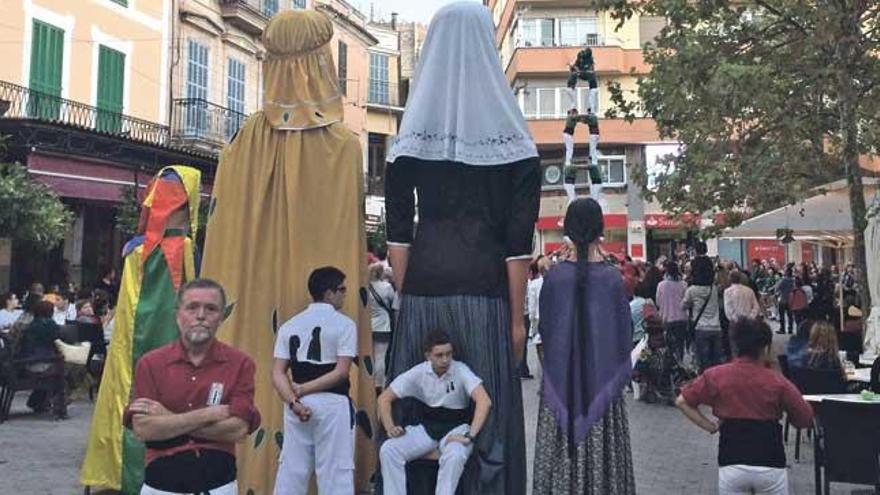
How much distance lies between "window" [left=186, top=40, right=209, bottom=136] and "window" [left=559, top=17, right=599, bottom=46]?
638 inches

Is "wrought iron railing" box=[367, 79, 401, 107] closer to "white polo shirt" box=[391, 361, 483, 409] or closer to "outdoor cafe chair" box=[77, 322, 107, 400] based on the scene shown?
"outdoor cafe chair" box=[77, 322, 107, 400]

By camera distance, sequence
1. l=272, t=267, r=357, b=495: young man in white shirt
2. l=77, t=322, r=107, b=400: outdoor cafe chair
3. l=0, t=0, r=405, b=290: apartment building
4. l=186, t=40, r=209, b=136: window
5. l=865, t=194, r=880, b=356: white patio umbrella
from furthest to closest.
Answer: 1. l=186, t=40, r=209, b=136: window
2. l=0, t=0, r=405, b=290: apartment building
3. l=77, t=322, r=107, b=400: outdoor cafe chair
4. l=865, t=194, r=880, b=356: white patio umbrella
5. l=272, t=267, r=357, b=495: young man in white shirt

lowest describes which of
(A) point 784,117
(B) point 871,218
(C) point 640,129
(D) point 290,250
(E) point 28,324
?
(E) point 28,324

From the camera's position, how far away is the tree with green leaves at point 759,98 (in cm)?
1004

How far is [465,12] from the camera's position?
398 cm

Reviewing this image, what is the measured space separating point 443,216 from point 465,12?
3.22 feet

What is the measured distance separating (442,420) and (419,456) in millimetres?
191

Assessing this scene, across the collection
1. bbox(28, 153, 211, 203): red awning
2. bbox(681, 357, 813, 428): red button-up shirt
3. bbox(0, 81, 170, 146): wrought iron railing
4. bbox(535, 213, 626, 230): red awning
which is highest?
bbox(0, 81, 170, 146): wrought iron railing

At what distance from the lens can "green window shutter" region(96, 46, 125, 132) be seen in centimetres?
1922

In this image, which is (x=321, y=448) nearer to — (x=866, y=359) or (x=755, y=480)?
(x=755, y=480)

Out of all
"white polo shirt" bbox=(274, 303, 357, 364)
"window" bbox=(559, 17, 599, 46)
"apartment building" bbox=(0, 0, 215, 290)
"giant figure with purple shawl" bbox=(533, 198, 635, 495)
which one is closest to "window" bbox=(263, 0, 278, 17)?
"apartment building" bbox=(0, 0, 215, 290)

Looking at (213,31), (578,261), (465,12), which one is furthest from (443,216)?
(213,31)

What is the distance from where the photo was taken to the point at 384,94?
39.0 meters

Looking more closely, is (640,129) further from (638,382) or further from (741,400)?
(741,400)
